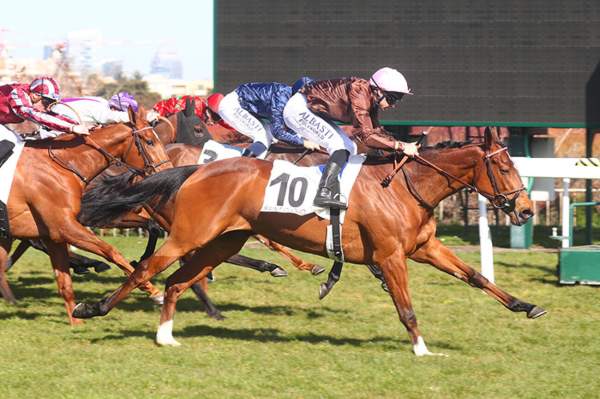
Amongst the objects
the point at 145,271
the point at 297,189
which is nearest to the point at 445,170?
the point at 297,189

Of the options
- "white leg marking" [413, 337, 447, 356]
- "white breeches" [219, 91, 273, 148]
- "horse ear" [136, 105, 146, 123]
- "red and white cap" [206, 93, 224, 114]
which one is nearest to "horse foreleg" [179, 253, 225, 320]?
"horse ear" [136, 105, 146, 123]

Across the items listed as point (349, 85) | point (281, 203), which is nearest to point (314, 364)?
point (281, 203)

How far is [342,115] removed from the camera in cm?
701

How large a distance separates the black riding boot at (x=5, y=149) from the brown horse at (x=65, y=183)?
10 cm

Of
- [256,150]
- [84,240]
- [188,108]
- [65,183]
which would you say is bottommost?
[84,240]

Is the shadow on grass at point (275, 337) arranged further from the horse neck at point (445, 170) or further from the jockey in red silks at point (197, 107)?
the jockey in red silks at point (197, 107)

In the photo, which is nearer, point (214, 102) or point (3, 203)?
point (3, 203)

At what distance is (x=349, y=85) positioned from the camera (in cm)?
685

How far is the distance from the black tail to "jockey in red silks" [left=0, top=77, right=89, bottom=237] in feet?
1.85

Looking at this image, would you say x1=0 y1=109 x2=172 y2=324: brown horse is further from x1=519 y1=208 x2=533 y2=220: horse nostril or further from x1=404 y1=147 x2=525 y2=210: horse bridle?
x1=519 y1=208 x2=533 y2=220: horse nostril

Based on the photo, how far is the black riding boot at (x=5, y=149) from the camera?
25.6 feet

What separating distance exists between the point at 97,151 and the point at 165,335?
1844 millimetres

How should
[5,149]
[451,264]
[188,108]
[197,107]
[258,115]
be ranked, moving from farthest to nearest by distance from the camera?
[197,107], [188,108], [258,115], [5,149], [451,264]

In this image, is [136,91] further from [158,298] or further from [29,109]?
[29,109]
